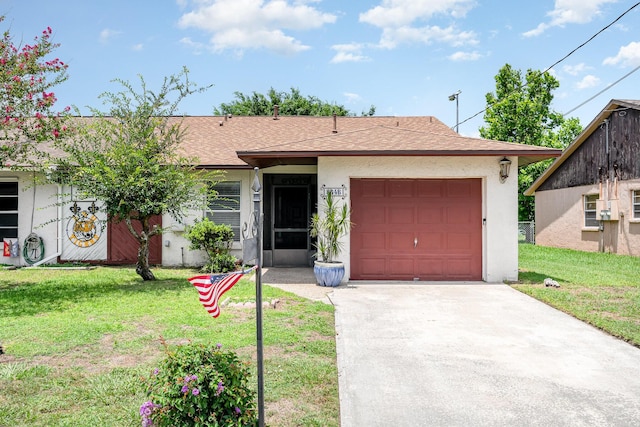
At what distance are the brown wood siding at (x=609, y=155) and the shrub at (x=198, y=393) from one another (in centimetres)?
1627

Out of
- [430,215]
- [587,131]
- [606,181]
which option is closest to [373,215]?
[430,215]

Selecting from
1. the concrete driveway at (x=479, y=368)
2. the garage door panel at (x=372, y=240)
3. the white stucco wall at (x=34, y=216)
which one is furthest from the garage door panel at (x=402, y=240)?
the white stucco wall at (x=34, y=216)

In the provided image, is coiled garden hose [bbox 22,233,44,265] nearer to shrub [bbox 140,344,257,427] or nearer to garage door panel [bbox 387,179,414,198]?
garage door panel [bbox 387,179,414,198]

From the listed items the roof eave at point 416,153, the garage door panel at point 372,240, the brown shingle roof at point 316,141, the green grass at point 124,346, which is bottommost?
the green grass at point 124,346

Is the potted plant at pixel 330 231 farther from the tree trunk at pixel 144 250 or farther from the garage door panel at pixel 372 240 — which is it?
the tree trunk at pixel 144 250

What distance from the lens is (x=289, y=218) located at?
1245cm

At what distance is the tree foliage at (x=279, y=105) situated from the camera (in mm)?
29188

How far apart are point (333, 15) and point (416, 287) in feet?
28.4

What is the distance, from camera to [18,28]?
8.38m

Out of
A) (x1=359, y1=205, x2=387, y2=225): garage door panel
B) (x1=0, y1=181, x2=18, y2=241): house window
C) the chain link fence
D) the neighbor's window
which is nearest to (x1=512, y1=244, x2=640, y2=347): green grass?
the neighbor's window

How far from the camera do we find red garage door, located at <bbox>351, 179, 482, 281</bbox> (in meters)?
9.77

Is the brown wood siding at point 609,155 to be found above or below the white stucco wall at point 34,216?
above

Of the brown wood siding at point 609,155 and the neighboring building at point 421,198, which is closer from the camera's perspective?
the neighboring building at point 421,198

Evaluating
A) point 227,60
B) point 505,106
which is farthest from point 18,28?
point 505,106
